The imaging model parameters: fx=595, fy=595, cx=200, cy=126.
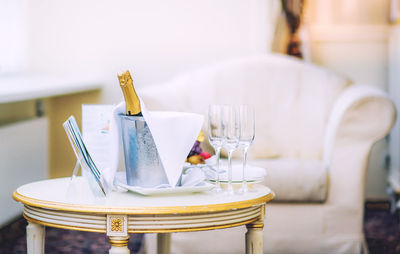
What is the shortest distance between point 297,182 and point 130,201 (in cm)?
113

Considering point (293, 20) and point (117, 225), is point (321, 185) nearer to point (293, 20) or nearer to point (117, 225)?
point (117, 225)

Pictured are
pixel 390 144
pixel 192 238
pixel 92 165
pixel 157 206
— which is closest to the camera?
pixel 157 206

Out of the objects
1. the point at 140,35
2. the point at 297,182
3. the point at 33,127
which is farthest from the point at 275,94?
the point at 33,127

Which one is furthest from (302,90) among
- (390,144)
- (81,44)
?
(81,44)

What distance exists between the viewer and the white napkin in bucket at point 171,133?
1454 mm

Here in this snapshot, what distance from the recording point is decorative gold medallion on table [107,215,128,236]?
52.7 inches

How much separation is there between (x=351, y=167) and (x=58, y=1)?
2.10m

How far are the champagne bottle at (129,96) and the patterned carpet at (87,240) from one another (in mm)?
1263

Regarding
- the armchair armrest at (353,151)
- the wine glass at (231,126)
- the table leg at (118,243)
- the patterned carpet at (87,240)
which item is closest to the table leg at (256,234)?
the wine glass at (231,126)

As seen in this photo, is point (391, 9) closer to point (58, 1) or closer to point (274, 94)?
point (274, 94)

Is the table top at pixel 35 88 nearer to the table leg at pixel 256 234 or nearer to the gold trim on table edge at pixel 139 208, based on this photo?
the gold trim on table edge at pixel 139 208

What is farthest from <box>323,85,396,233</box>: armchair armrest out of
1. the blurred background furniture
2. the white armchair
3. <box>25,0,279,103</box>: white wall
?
the blurred background furniture

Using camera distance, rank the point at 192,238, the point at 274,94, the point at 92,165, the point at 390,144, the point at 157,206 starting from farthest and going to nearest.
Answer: the point at 390,144
the point at 274,94
the point at 192,238
the point at 92,165
the point at 157,206

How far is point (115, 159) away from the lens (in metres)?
1.54
